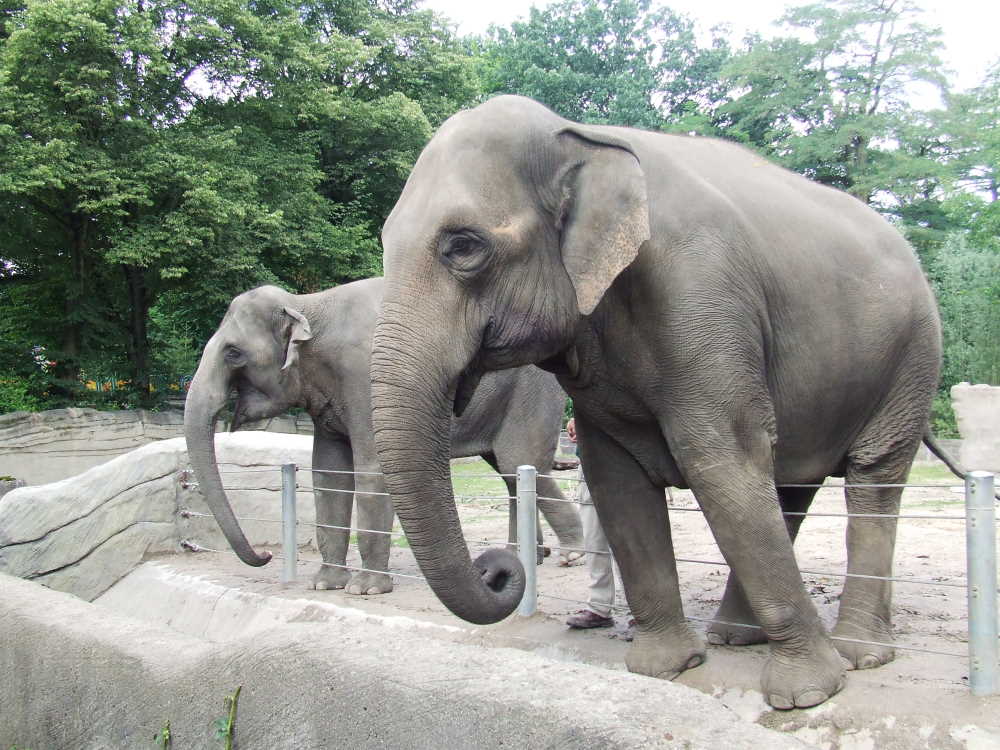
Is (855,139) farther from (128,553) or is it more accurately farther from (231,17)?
(128,553)

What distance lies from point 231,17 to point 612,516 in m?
17.0

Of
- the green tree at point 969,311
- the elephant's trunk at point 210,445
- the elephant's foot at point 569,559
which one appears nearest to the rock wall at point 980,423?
the green tree at point 969,311

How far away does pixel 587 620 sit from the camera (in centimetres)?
467

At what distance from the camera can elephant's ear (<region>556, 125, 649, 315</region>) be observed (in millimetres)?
3004

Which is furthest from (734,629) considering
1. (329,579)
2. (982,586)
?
(329,579)

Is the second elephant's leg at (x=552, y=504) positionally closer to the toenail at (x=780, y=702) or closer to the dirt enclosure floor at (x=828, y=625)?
the dirt enclosure floor at (x=828, y=625)

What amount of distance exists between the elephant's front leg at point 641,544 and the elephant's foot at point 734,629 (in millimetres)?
320

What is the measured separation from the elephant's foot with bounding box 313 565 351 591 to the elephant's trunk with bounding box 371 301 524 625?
4.01 m

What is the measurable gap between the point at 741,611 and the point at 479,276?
2.17m

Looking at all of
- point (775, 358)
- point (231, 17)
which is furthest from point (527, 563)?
point (231, 17)

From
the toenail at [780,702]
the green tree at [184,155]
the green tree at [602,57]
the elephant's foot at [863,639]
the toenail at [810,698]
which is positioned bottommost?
the toenail at [780,702]

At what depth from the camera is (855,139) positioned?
24.2 meters

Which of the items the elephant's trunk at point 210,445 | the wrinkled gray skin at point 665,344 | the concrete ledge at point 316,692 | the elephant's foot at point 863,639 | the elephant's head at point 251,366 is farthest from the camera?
the elephant's head at point 251,366

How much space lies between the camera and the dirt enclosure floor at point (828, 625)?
10.00 ft
